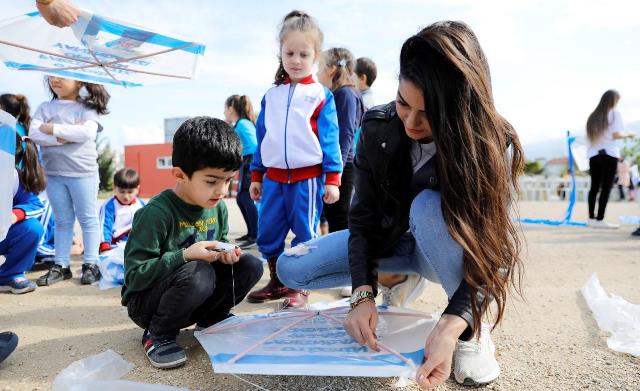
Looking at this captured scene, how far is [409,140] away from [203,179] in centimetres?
70

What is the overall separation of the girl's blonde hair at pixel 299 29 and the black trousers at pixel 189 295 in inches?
45.8

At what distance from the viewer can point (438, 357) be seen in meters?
1.12

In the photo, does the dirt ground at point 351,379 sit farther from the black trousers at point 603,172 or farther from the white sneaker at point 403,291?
the black trousers at point 603,172

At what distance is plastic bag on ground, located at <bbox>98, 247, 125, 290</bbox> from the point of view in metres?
2.65

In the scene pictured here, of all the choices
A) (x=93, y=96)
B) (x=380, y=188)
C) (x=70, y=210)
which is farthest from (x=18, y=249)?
(x=380, y=188)

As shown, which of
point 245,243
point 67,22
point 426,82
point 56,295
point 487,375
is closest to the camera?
point 426,82

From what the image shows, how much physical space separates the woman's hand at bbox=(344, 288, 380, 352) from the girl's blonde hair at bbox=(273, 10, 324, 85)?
1.52 metres

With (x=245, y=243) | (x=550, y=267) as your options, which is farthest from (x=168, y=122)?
(x=550, y=267)

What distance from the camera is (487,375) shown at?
4.39 ft

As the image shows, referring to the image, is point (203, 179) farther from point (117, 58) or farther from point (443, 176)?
point (117, 58)

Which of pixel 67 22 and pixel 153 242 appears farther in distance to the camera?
Answer: pixel 67 22

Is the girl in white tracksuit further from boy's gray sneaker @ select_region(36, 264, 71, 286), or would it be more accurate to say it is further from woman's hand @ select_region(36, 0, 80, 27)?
boy's gray sneaker @ select_region(36, 264, 71, 286)

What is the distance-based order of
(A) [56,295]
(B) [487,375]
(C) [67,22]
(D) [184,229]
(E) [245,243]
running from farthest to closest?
1. (E) [245,243]
2. (A) [56,295]
3. (C) [67,22]
4. (D) [184,229]
5. (B) [487,375]

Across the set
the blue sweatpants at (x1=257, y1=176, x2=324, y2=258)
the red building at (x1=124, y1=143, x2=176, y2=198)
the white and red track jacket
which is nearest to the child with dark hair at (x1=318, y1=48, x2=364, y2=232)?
the white and red track jacket
